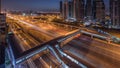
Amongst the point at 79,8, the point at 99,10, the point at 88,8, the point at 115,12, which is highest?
the point at 79,8

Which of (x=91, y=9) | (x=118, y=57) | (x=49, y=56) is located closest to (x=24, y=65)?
(x=49, y=56)

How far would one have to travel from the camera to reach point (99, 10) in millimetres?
44156

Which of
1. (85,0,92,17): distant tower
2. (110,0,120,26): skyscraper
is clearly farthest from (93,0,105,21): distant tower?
(110,0,120,26): skyscraper

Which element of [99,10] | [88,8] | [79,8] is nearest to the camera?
[99,10]

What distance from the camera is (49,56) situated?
10.7 metres

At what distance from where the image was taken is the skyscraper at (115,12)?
3290 centimetres

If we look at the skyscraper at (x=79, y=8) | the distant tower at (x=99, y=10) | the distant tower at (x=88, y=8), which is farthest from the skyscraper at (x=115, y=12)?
the skyscraper at (x=79, y=8)

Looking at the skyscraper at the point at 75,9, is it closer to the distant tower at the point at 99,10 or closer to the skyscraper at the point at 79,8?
the skyscraper at the point at 79,8

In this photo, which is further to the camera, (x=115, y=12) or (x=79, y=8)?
(x=79, y=8)

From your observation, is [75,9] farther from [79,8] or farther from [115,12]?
[115,12]

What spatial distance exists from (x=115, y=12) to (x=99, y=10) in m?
9.85

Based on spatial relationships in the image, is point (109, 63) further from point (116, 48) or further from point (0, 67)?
point (0, 67)

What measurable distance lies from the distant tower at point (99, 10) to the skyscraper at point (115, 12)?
6418mm

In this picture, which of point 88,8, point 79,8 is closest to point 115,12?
point 88,8
